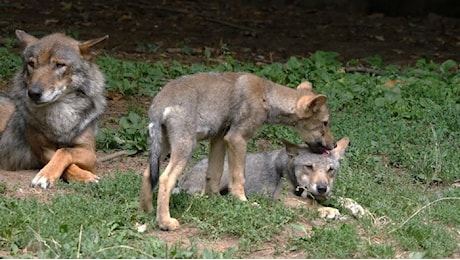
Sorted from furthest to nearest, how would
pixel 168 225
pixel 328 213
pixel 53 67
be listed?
pixel 53 67, pixel 328 213, pixel 168 225

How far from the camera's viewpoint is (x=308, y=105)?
25.4ft

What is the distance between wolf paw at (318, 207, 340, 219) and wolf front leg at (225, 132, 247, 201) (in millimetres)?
590

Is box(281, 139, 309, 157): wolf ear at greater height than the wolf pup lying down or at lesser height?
greater

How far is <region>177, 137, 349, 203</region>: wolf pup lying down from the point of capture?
25.0ft

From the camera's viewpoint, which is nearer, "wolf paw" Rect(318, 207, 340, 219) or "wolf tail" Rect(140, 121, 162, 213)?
"wolf tail" Rect(140, 121, 162, 213)

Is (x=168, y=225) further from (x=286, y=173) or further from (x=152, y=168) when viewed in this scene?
(x=286, y=173)

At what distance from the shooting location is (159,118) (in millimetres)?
6988

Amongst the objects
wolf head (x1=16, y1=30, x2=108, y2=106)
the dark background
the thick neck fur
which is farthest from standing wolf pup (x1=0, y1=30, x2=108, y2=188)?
the dark background

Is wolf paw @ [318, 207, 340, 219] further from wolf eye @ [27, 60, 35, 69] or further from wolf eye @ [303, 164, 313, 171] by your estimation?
wolf eye @ [27, 60, 35, 69]

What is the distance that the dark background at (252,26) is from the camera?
14860 mm

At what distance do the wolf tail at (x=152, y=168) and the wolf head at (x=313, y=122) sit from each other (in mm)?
1364

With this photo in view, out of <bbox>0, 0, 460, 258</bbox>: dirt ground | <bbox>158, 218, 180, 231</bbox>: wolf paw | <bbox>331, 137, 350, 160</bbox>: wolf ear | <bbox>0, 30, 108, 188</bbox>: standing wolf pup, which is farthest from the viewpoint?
<bbox>0, 0, 460, 258</bbox>: dirt ground

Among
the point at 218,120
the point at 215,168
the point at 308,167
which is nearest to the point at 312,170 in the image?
the point at 308,167

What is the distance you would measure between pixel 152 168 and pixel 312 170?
56.7 inches
